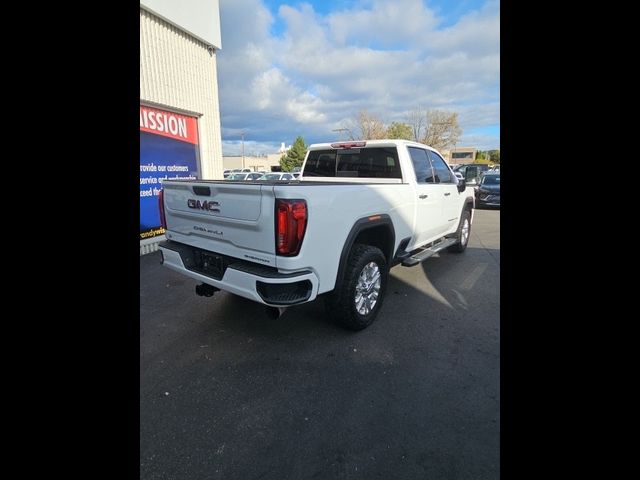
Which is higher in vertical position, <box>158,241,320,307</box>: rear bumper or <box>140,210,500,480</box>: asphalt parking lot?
<box>158,241,320,307</box>: rear bumper

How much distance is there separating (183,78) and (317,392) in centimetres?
755

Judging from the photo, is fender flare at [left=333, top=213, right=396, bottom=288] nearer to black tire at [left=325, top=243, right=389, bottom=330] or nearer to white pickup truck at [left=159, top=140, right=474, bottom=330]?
white pickup truck at [left=159, top=140, right=474, bottom=330]

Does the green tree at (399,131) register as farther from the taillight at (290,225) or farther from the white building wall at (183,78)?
the taillight at (290,225)

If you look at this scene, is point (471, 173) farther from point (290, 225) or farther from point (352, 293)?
point (290, 225)

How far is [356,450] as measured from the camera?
7.00ft

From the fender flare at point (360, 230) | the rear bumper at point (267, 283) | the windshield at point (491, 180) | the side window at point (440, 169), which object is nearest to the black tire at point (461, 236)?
the side window at point (440, 169)

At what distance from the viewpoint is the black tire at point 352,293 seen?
11.0ft

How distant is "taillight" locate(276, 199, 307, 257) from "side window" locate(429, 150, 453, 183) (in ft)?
11.1

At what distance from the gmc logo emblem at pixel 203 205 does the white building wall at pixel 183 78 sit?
4484 mm

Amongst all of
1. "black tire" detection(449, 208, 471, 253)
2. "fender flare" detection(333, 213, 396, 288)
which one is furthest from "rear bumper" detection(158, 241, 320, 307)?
"black tire" detection(449, 208, 471, 253)

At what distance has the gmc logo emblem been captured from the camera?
126 inches

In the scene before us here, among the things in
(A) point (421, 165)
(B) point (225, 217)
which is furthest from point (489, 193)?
(B) point (225, 217)

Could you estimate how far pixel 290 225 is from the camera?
269 cm
